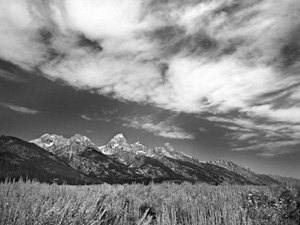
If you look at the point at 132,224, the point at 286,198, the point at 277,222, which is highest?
the point at 286,198

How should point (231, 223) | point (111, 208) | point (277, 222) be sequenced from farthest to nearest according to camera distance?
point (111, 208), point (277, 222), point (231, 223)

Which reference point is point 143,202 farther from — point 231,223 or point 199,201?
point 231,223

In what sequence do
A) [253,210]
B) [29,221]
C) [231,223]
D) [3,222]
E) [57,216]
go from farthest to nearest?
[253,210]
[231,223]
[57,216]
[29,221]
[3,222]

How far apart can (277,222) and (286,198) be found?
3279 millimetres

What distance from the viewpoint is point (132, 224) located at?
5.06 m

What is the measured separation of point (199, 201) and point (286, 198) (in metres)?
3.42

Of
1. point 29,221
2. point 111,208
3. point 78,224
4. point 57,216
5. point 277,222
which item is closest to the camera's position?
point 29,221

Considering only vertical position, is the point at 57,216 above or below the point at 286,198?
below

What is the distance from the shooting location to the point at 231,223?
478cm

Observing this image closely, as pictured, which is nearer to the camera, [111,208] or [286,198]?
[111,208]

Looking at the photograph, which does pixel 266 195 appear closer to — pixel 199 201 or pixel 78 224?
pixel 199 201

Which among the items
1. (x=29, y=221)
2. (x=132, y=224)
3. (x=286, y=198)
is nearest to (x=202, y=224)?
(x=132, y=224)

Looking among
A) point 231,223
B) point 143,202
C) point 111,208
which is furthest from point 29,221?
point 143,202

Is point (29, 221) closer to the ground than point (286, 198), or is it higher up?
closer to the ground
